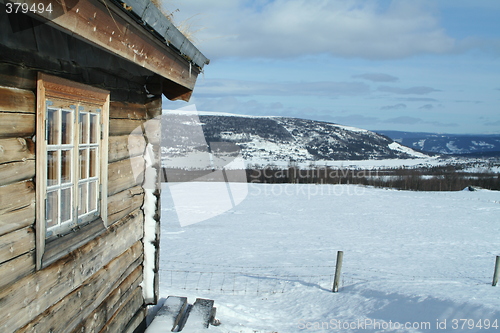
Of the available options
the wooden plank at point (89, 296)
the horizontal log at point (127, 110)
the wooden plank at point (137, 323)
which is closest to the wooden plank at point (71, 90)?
the horizontal log at point (127, 110)

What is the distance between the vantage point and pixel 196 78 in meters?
3.69

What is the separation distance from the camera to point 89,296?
268 cm

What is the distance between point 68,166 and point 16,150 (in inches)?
19.5

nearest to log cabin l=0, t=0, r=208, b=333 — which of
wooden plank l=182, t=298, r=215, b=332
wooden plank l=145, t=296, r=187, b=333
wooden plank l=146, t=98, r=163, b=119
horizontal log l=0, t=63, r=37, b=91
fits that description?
horizontal log l=0, t=63, r=37, b=91

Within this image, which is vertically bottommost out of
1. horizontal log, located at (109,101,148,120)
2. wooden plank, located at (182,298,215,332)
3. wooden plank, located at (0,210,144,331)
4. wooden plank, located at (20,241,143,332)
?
wooden plank, located at (182,298,215,332)

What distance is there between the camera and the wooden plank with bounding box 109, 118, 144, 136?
3012 millimetres

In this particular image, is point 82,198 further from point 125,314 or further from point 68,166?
point 125,314

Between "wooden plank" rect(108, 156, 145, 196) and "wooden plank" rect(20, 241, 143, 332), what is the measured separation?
2.02ft

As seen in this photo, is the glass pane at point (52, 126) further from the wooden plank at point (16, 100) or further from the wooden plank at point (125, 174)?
the wooden plank at point (125, 174)

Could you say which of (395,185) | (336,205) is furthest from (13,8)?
(395,185)

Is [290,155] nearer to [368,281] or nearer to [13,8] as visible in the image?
[368,281]

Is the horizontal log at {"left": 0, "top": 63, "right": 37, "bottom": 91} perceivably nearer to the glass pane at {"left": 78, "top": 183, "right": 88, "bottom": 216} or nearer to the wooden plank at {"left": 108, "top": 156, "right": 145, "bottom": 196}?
the glass pane at {"left": 78, "top": 183, "right": 88, "bottom": 216}

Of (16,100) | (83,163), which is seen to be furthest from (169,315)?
(16,100)

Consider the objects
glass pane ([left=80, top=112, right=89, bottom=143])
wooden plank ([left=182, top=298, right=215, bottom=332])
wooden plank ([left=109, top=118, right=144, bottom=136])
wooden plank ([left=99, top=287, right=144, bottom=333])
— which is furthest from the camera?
wooden plank ([left=182, top=298, right=215, bottom=332])
